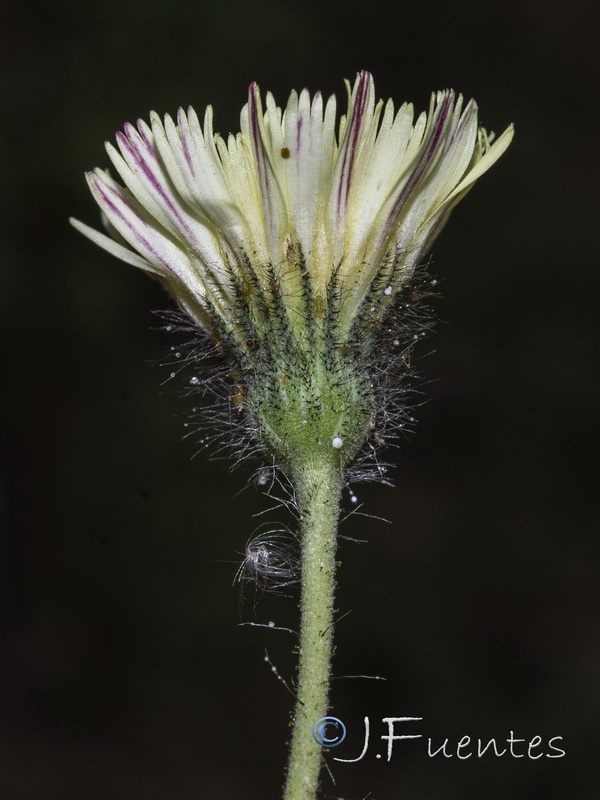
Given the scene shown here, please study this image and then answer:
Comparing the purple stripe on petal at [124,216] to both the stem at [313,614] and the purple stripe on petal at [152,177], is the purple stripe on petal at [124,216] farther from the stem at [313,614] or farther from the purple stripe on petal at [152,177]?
the stem at [313,614]

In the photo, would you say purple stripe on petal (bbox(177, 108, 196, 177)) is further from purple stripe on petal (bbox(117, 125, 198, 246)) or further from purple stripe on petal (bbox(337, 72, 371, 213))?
purple stripe on petal (bbox(337, 72, 371, 213))

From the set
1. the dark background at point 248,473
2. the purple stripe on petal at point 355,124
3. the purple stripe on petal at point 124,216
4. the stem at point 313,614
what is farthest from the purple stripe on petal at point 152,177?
the dark background at point 248,473

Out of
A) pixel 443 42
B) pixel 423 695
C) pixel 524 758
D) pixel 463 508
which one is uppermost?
pixel 443 42

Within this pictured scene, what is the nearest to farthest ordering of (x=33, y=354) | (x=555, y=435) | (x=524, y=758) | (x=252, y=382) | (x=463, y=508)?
1. (x=252, y=382)
2. (x=524, y=758)
3. (x=33, y=354)
4. (x=555, y=435)
5. (x=463, y=508)

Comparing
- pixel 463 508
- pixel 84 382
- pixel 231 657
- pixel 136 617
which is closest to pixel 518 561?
pixel 463 508

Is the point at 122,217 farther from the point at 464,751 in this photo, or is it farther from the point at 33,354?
the point at 464,751

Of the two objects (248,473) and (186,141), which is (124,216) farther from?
(248,473)

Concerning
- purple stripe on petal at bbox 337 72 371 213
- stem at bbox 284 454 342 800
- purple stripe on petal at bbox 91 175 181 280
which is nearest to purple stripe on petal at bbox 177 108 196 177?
purple stripe on petal at bbox 91 175 181 280
